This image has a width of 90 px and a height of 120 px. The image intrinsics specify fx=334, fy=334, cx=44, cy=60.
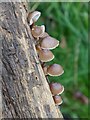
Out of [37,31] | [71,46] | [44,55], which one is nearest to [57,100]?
[44,55]

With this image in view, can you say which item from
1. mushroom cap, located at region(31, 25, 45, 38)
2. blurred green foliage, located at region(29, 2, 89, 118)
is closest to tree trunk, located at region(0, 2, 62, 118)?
mushroom cap, located at region(31, 25, 45, 38)

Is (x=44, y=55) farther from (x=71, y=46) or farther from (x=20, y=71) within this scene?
(x=71, y=46)

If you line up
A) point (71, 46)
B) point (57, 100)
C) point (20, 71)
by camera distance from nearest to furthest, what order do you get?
point (20, 71), point (57, 100), point (71, 46)

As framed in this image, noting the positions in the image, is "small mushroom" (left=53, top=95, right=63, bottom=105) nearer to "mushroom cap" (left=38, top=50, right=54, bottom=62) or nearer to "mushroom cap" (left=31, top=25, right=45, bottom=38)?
"mushroom cap" (left=38, top=50, right=54, bottom=62)

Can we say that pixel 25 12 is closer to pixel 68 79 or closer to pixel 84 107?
pixel 68 79

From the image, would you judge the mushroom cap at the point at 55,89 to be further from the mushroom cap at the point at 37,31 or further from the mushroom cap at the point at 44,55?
the mushroom cap at the point at 37,31

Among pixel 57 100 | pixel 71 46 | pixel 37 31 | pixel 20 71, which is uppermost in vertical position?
pixel 37 31

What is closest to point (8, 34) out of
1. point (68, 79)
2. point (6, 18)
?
point (6, 18)

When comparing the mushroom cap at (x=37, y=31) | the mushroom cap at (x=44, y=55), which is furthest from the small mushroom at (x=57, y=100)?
the mushroom cap at (x=37, y=31)
